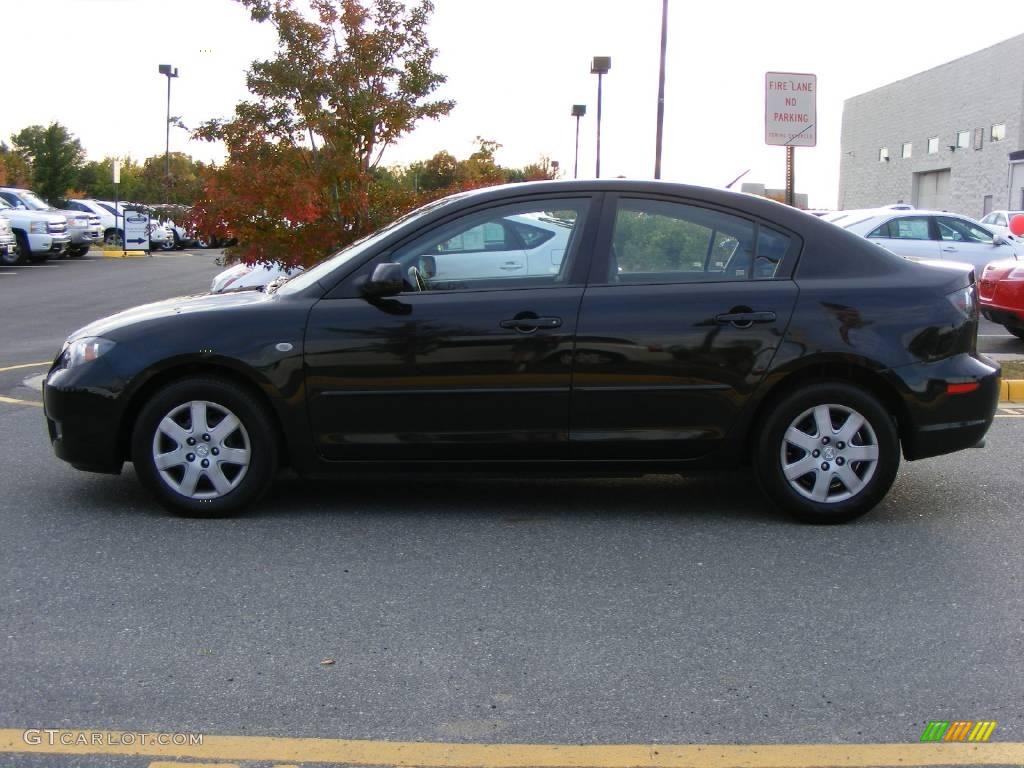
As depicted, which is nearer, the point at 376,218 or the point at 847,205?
the point at 376,218

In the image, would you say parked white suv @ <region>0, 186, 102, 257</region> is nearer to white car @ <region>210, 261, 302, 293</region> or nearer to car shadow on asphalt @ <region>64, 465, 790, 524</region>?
white car @ <region>210, 261, 302, 293</region>

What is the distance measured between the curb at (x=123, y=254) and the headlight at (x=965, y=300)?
32.5m

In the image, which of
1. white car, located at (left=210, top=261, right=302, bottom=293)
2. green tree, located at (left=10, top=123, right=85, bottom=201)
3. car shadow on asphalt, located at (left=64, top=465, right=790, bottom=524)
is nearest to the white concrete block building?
white car, located at (left=210, top=261, right=302, bottom=293)

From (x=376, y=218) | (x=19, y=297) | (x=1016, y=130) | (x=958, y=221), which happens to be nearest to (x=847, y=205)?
(x=1016, y=130)

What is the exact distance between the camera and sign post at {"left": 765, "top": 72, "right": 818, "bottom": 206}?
44.9 feet

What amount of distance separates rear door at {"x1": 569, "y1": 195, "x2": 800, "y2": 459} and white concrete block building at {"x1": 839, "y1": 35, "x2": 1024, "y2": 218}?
4283cm

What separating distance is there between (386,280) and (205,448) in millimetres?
1205

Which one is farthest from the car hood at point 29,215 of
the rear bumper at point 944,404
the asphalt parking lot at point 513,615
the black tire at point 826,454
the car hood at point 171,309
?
the rear bumper at point 944,404

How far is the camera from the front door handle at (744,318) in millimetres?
5602

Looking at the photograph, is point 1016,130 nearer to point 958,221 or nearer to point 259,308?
point 958,221

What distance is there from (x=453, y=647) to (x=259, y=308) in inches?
89.2

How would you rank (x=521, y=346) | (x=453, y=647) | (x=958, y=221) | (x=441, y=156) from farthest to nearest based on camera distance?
(x=441, y=156)
(x=958, y=221)
(x=521, y=346)
(x=453, y=647)

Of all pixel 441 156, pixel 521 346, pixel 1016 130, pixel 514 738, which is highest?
pixel 1016 130

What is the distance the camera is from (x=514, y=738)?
3.45 metres
